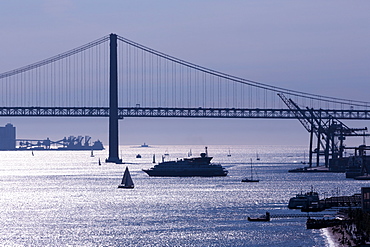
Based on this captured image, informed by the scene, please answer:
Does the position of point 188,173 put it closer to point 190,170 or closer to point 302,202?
point 190,170

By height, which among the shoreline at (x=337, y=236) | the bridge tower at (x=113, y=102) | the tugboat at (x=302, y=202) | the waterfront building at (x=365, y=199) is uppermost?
the bridge tower at (x=113, y=102)

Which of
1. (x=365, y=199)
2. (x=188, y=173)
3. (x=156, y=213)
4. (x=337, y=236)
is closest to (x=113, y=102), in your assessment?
(x=188, y=173)

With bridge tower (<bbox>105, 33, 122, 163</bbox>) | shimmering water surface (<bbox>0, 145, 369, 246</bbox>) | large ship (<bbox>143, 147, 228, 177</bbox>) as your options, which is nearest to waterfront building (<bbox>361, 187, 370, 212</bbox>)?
shimmering water surface (<bbox>0, 145, 369, 246</bbox>)

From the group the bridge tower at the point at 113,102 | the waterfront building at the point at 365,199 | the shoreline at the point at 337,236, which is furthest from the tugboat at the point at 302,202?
the bridge tower at the point at 113,102

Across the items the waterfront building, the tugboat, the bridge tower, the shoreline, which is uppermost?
the bridge tower

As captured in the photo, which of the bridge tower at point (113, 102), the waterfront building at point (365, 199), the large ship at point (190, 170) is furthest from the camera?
the bridge tower at point (113, 102)

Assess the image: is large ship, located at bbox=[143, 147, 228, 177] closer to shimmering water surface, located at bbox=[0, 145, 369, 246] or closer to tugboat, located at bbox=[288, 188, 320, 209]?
shimmering water surface, located at bbox=[0, 145, 369, 246]

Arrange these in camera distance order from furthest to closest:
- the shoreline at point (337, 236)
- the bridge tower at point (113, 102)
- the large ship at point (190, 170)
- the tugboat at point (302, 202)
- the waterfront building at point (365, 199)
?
the bridge tower at point (113, 102) → the large ship at point (190, 170) → the tugboat at point (302, 202) → the waterfront building at point (365, 199) → the shoreline at point (337, 236)

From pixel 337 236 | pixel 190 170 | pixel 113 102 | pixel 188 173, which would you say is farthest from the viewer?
pixel 113 102

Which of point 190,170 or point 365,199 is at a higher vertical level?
point 190,170

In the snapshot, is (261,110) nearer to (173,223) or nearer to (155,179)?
(155,179)

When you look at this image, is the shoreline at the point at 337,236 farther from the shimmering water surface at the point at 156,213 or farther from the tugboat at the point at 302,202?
the tugboat at the point at 302,202

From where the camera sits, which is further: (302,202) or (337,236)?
(302,202)
